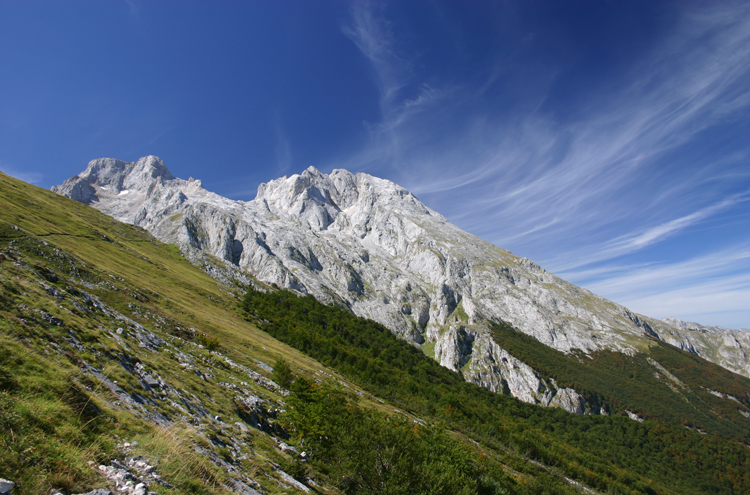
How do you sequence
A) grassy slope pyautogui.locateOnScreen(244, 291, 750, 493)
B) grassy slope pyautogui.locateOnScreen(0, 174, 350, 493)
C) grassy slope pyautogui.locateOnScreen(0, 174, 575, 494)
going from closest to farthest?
1. grassy slope pyautogui.locateOnScreen(0, 174, 350, 493)
2. grassy slope pyautogui.locateOnScreen(0, 174, 575, 494)
3. grassy slope pyautogui.locateOnScreen(244, 291, 750, 493)

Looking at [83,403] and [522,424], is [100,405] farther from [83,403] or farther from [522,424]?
[522,424]

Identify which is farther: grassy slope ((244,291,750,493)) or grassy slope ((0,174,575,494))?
grassy slope ((244,291,750,493))

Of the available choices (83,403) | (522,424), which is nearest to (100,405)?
(83,403)

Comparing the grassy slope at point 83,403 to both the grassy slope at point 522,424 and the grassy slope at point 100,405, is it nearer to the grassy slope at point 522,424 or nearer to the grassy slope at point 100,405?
the grassy slope at point 100,405

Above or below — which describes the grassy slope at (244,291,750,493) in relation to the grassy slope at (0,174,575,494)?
below

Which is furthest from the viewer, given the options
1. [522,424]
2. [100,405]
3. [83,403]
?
[522,424]

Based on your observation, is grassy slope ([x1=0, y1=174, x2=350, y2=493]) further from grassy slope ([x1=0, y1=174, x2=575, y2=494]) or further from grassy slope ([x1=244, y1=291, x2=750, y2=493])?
grassy slope ([x1=244, y1=291, x2=750, y2=493])

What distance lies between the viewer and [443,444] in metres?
43.6

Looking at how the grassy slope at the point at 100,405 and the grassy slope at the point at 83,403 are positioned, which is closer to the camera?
the grassy slope at the point at 83,403

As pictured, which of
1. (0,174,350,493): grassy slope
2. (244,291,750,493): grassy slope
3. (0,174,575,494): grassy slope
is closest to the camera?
(0,174,350,493): grassy slope

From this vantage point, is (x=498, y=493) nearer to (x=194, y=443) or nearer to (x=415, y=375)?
(x=194, y=443)

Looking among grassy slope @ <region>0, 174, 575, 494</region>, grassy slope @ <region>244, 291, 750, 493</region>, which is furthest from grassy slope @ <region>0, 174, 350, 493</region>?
grassy slope @ <region>244, 291, 750, 493</region>

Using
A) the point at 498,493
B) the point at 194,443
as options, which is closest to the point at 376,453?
the point at 194,443

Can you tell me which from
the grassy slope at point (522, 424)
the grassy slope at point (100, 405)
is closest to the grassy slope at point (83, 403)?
the grassy slope at point (100, 405)
